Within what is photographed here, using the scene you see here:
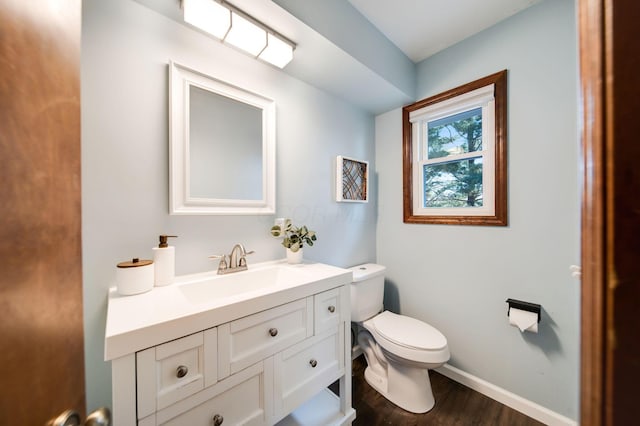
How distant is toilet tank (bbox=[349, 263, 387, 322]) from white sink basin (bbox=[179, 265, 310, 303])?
0.53 m

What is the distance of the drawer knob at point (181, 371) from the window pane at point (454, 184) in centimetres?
189

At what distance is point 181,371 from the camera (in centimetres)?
70

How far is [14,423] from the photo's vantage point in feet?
0.90

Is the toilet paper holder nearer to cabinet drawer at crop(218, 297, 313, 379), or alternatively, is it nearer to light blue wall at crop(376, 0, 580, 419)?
light blue wall at crop(376, 0, 580, 419)

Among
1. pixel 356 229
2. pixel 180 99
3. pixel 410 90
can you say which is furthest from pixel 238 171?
pixel 410 90

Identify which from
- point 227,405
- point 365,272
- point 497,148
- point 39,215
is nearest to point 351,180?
point 365,272

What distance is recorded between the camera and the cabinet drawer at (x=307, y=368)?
941 millimetres

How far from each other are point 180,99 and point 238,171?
439mm

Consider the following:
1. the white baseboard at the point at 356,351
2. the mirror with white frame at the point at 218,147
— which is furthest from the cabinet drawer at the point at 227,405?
the white baseboard at the point at 356,351

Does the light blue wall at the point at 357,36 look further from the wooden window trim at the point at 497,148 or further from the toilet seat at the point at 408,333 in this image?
the toilet seat at the point at 408,333

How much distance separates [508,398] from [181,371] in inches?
75.3

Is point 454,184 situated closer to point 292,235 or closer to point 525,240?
point 525,240

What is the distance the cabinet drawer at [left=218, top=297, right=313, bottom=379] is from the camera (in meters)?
0.79

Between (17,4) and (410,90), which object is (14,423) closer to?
(17,4)
